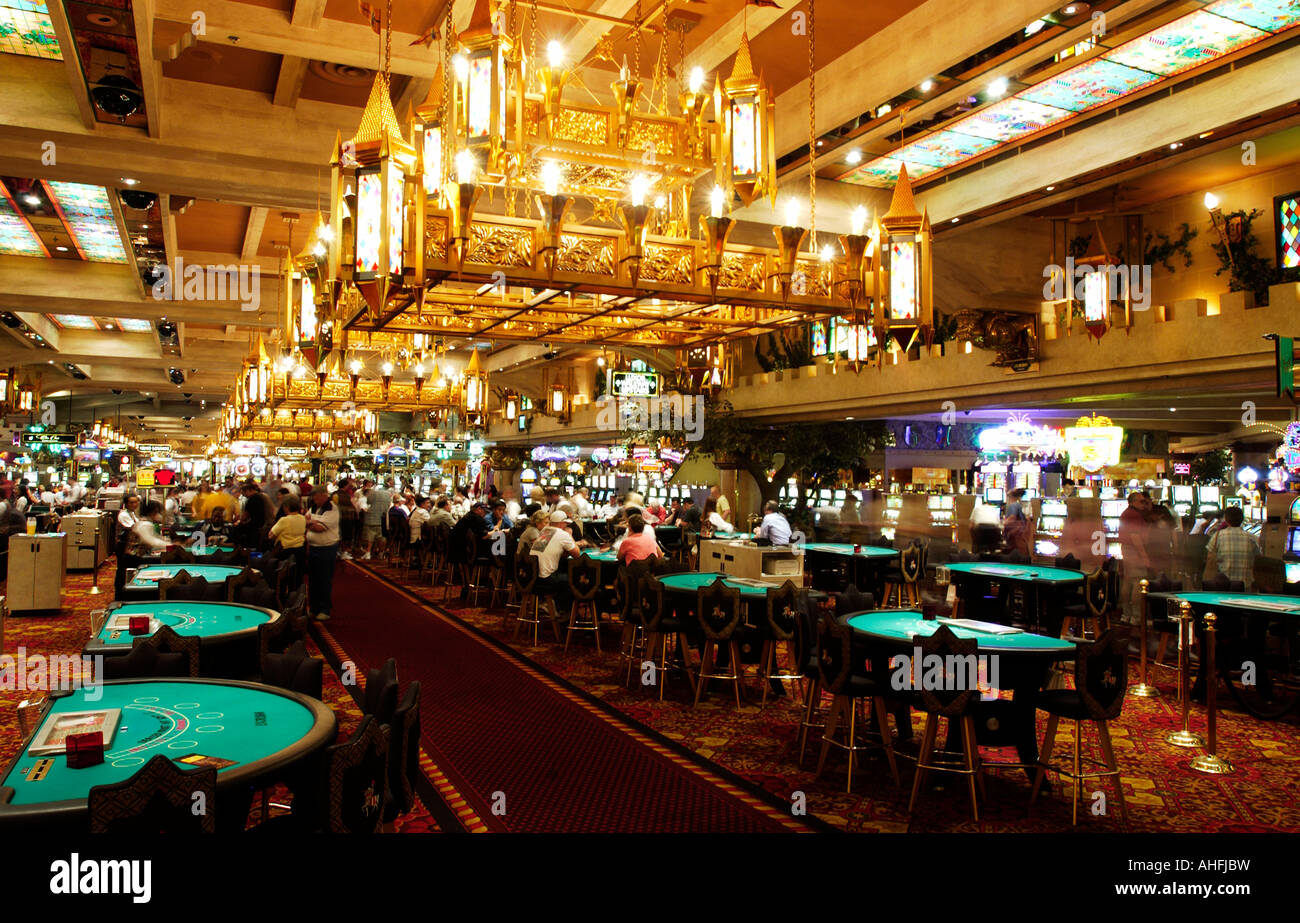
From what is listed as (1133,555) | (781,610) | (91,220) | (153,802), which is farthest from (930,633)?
(91,220)

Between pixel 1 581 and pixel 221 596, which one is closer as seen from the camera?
pixel 221 596

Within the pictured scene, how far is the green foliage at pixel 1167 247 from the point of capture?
482 inches

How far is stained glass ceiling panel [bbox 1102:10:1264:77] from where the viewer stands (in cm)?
631

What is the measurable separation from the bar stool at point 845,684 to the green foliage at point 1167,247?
32.8ft

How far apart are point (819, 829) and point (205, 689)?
2.75 m

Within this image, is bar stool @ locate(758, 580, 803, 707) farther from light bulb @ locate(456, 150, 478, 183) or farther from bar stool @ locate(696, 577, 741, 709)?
light bulb @ locate(456, 150, 478, 183)

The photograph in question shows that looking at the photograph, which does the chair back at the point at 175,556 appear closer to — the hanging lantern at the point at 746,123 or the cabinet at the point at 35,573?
the cabinet at the point at 35,573

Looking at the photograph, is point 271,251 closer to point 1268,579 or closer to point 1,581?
point 1,581

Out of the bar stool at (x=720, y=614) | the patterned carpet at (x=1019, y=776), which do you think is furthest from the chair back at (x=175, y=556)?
the bar stool at (x=720, y=614)

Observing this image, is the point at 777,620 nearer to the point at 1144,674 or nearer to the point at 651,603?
the point at 651,603

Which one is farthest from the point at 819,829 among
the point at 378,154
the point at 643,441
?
the point at 643,441

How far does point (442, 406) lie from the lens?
1293 centimetres

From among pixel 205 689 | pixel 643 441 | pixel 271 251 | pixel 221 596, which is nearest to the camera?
pixel 205 689

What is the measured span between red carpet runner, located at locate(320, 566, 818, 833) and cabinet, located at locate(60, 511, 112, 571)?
779 centimetres
